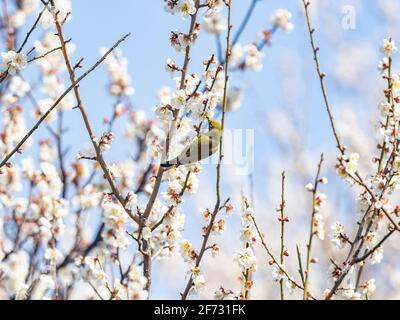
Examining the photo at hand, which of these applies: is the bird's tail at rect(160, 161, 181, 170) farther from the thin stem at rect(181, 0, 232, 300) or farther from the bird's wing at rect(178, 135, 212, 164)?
the thin stem at rect(181, 0, 232, 300)

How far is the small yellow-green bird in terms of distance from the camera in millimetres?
3037

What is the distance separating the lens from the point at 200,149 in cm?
308

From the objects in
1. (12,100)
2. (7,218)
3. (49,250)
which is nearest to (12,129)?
(12,100)

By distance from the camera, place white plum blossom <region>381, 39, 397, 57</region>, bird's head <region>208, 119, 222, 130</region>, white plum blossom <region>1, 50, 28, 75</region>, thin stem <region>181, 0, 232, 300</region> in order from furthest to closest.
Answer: white plum blossom <region>381, 39, 397, 57</region> < bird's head <region>208, 119, 222, 130</region> < white plum blossom <region>1, 50, 28, 75</region> < thin stem <region>181, 0, 232, 300</region>

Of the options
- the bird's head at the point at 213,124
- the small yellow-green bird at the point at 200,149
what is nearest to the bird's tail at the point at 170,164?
the small yellow-green bird at the point at 200,149

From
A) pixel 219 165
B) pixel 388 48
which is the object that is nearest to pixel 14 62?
pixel 219 165

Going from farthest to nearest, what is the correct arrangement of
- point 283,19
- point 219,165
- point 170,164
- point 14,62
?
point 283,19
point 170,164
point 14,62
point 219,165

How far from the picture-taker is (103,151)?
2.94 m

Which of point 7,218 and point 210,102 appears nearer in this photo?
point 210,102

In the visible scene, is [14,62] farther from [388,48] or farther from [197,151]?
[388,48]

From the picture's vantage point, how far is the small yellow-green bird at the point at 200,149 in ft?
9.96

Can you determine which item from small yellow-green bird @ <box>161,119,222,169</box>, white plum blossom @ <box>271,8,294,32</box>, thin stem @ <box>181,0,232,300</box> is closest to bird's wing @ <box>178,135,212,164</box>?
small yellow-green bird @ <box>161,119,222,169</box>
